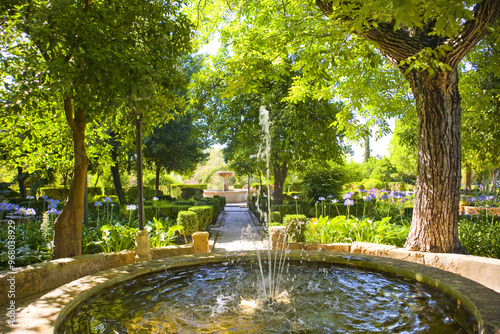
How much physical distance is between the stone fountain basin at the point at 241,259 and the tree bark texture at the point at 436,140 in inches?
43.4

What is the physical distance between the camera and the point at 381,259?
3984 millimetres

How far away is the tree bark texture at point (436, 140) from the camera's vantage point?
446 cm

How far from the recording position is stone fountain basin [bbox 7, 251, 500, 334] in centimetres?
220

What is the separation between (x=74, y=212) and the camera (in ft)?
14.6

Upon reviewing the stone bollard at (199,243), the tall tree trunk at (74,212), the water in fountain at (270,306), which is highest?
the tall tree trunk at (74,212)

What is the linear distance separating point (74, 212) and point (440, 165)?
16.5 ft

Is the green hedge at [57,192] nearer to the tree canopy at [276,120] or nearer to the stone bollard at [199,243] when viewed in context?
the tree canopy at [276,120]

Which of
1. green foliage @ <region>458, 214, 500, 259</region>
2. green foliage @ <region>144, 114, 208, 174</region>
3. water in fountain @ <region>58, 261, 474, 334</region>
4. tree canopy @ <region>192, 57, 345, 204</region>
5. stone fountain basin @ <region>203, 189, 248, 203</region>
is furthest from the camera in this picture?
stone fountain basin @ <region>203, 189, 248, 203</region>

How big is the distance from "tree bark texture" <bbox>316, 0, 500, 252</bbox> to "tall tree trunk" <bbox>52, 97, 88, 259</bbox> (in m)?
3.88

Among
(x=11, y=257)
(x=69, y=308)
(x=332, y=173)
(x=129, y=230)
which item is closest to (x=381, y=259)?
(x=69, y=308)

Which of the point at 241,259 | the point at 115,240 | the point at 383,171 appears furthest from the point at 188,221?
the point at 383,171

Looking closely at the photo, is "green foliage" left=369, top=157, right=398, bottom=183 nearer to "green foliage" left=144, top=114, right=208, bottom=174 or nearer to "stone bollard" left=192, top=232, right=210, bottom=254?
"green foliage" left=144, top=114, right=208, bottom=174

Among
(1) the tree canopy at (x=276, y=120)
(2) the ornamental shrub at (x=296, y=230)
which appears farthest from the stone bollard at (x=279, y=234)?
(1) the tree canopy at (x=276, y=120)

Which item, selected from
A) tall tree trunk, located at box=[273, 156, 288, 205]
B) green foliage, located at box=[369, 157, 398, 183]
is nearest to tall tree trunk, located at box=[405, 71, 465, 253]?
tall tree trunk, located at box=[273, 156, 288, 205]
